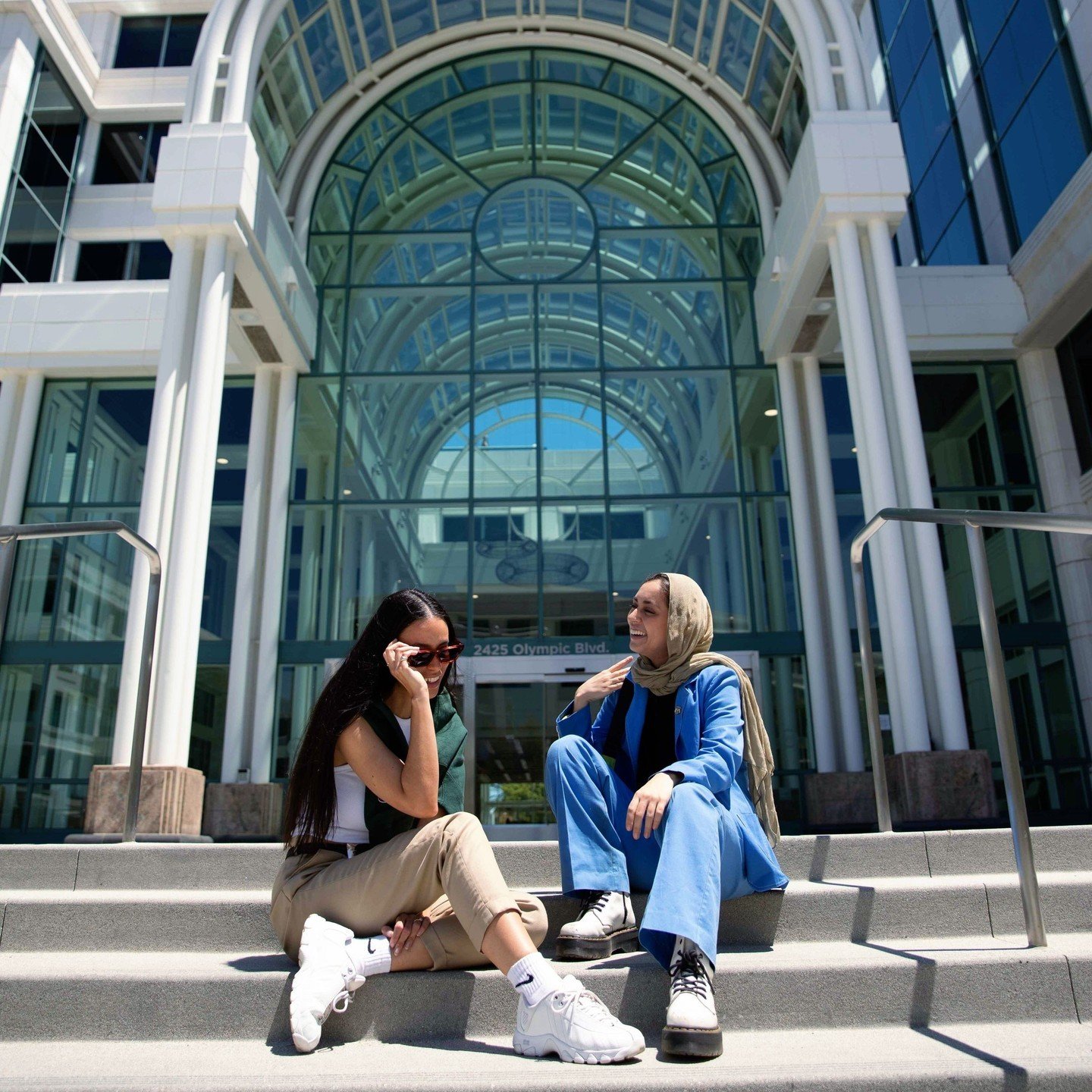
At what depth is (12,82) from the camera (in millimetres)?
13156

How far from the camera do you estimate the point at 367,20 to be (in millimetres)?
13492

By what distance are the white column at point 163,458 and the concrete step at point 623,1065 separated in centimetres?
634

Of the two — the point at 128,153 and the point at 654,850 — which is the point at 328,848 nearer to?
the point at 654,850

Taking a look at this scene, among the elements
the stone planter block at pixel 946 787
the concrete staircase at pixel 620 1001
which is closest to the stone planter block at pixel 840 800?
the stone planter block at pixel 946 787

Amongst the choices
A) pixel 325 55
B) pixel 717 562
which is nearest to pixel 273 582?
pixel 717 562

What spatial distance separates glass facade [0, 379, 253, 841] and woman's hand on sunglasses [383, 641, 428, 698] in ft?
29.7

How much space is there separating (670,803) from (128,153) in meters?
16.0

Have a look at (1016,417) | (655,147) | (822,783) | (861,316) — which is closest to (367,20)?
(655,147)

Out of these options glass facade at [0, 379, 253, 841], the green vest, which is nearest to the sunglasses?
the green vest

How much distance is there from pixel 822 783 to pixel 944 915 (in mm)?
7446

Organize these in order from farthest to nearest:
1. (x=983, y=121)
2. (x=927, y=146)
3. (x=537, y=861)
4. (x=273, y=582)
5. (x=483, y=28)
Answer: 1. (x=927, y=146)
2. (x=483, y=28)
3. (x=983, y=121)
4. (x=273, y=582)
5. (x=537, y=861)

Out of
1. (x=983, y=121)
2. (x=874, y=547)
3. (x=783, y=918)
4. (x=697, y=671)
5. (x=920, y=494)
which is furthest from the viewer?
(x=983, y=121)

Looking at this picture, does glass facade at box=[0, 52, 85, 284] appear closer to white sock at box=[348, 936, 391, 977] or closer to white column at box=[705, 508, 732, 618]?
white column at box=[705, 508, 732, 618]

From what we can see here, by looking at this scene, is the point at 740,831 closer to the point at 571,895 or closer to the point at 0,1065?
the point at 571,895
